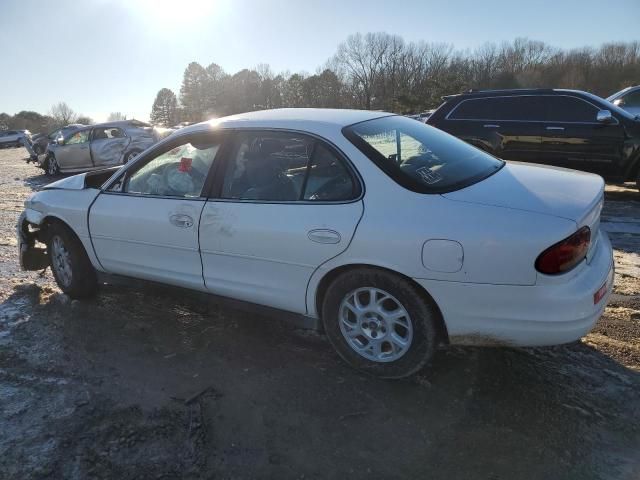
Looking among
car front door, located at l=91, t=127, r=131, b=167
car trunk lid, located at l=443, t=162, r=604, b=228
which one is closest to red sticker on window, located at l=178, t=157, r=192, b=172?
car trunk lid, located at l=443, t=162, r=604, b=228

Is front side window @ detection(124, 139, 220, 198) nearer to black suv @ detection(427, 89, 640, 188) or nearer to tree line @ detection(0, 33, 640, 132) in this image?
black suv @ detection(427, 89, 640, 188)

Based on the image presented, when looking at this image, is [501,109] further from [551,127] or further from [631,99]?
[631,99]

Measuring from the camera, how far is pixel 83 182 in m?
4.30

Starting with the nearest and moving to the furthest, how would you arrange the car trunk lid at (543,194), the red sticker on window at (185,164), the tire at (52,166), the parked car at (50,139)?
the car trunk lid at (543,194) < the red sticker on window at (185,164) < the tire at (52,166) < the parked car at (50,139)

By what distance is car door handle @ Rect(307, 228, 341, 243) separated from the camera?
286cm

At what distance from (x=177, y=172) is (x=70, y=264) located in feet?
4.84

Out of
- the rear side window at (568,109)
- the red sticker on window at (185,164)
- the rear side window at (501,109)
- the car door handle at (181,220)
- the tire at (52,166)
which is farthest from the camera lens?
the tire at (52,166)

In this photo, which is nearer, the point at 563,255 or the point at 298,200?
the point at 563,255

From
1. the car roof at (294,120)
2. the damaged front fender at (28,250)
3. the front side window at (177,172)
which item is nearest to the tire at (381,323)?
the car roof at (294,120)

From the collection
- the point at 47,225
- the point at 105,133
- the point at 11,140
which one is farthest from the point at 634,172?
the point at 11,140

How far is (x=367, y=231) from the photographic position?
277cm

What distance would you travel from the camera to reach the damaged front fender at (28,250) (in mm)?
4754

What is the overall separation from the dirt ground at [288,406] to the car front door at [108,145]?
11.2 m

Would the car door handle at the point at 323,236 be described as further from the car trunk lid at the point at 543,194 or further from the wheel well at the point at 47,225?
the wheel well at the point at 47,225
